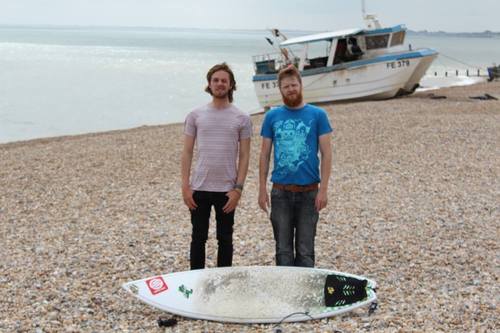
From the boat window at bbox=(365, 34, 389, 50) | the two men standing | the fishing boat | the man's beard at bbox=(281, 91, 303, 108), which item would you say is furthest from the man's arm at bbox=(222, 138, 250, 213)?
the boat window at bbox=(365, 34, 389, 50)

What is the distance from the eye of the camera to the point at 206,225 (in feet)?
17.0

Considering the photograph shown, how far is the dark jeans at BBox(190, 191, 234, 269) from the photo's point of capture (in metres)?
5.02

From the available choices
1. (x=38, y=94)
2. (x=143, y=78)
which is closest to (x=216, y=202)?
(x=38, y=94)

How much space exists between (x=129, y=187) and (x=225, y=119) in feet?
20.7

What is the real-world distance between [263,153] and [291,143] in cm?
32

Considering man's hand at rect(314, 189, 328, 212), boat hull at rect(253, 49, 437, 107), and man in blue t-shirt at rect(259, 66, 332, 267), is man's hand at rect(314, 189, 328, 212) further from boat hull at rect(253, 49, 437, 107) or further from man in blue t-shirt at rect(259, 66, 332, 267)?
boat hull at rect(253, 49, 437, 107)

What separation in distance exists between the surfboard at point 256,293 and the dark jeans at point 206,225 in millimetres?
131

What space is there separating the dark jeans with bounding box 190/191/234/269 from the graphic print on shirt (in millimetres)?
558

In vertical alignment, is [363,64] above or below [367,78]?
above

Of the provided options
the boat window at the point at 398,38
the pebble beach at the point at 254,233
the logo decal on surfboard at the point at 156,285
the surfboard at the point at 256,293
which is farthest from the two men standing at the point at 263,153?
the boat window at the point at 398,38

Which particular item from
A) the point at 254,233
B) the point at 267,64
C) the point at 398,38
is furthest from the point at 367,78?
the point at 254,233

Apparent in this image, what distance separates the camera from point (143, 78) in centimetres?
5741

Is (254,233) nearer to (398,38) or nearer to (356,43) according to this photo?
(356,43)

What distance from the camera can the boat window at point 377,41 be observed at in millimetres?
25375
